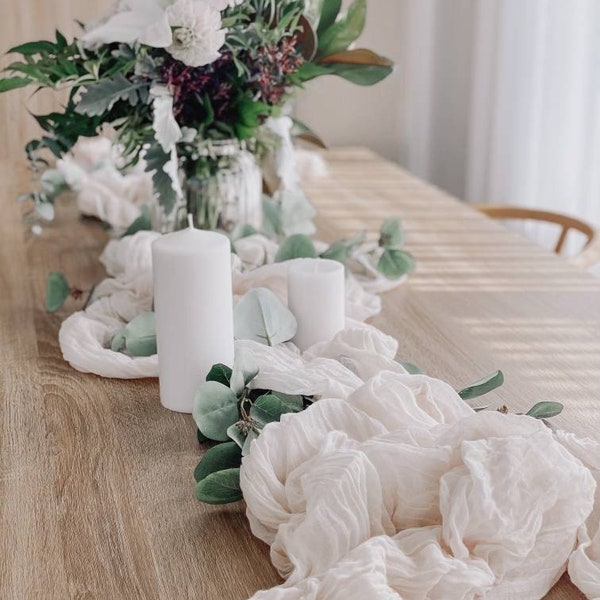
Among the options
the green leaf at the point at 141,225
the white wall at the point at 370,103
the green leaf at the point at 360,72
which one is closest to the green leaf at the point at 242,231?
the green leaf at the point at 141,225

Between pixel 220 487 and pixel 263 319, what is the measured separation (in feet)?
1.02

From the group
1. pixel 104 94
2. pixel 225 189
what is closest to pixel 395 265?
pixel 225 189

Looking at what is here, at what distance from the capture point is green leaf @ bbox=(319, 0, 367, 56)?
1513mm

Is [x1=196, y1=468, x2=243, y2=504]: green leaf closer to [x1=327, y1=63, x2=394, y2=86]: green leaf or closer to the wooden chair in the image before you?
[x1=327, y1=63, x2=394, y2=86]: green leaf

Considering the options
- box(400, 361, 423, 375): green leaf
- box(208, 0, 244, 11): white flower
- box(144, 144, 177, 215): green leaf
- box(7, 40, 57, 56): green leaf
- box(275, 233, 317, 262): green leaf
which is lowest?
box(400, 361, 423, 375): green leaf

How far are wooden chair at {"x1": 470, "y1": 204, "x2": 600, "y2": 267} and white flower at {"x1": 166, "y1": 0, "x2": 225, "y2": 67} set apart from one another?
0.83 meters

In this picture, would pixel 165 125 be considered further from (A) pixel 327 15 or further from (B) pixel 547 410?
(B) pixel 547 410

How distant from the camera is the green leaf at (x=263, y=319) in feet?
3.77

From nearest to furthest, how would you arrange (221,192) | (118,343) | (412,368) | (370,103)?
(412,368)
(118,343)
(221,192)
(370,103)

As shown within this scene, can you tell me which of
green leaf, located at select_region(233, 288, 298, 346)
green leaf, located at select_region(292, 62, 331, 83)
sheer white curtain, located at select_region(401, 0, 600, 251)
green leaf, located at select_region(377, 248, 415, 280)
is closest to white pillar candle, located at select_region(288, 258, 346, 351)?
green leaf, located at select_region(233, 288, 298, 346)

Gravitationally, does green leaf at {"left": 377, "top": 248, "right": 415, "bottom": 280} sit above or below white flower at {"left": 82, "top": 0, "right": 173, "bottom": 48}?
below

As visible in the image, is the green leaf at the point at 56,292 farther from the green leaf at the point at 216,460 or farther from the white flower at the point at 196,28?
the green leaf at the point at 216,460

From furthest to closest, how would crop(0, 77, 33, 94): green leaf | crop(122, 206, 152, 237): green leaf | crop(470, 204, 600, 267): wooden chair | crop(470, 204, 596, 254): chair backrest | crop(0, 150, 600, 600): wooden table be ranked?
crop(470, 204, 596, 254): chair backrest < crop(470, 204, 600, 267): wooden chair < crop(122, 206, 152, 237): green leaf < crop(0, 77, 33, 94): green leaf < crop(0, 150, 600, 600): wooden table

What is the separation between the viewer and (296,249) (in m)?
1.38
